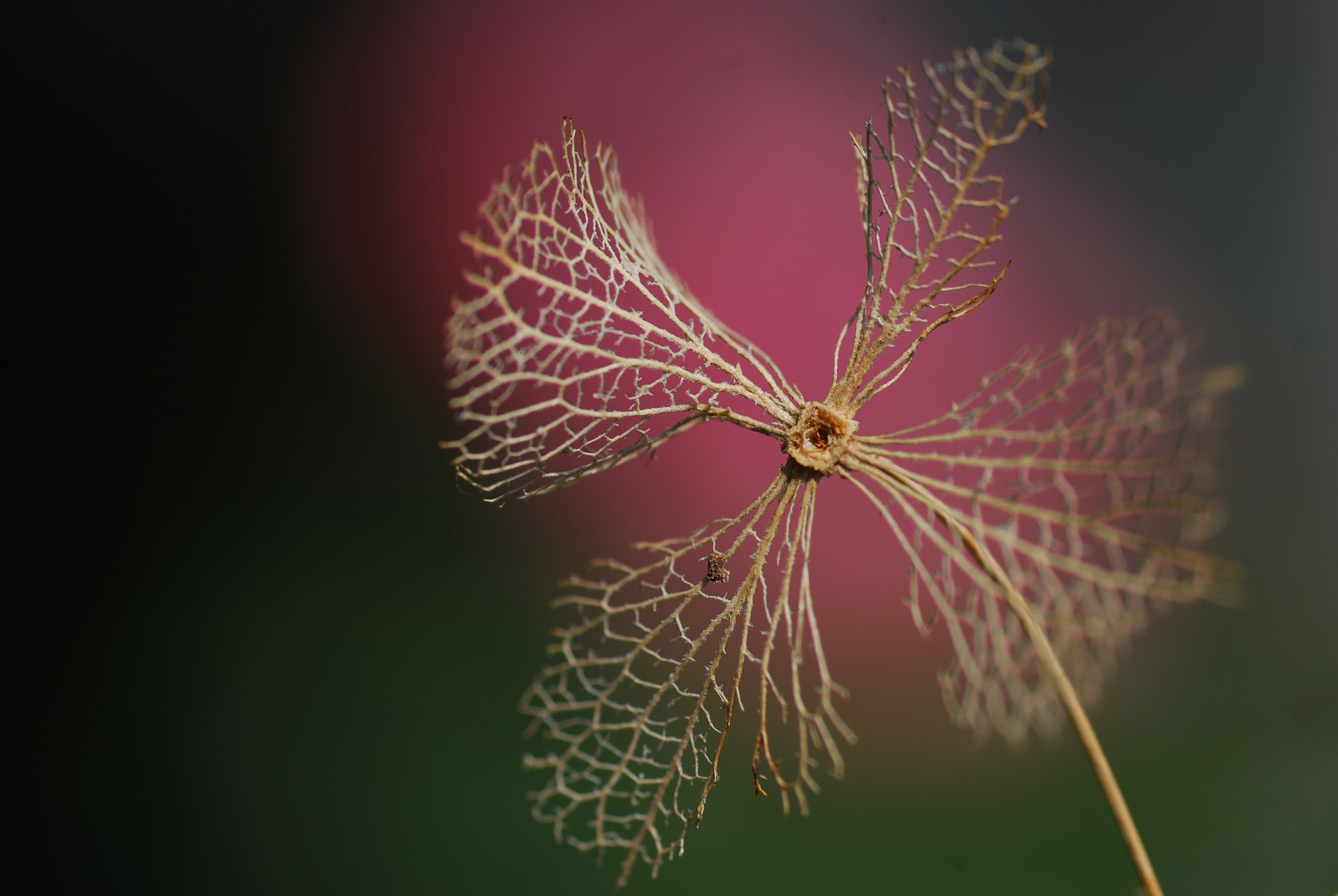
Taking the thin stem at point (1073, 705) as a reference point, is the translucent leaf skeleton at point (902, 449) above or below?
above

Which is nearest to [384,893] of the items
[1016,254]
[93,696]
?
[93,696]

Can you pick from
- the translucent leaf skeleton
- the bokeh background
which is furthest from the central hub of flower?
the bokeh background

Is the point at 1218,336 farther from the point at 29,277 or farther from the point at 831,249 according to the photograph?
the point at 29,277

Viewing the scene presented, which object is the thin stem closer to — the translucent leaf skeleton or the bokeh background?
the translucent leaf skeleton

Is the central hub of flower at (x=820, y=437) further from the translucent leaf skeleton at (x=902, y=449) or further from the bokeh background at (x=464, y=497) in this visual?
the bokeh background at (x=464, y=497)

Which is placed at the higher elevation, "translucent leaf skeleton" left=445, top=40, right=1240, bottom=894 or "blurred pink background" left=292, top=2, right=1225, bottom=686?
"blurred pink background" left=292, top=2, right=1225, bottom=686

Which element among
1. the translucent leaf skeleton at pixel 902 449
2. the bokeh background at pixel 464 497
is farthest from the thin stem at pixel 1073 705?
the bokeh background at pixel 464 497
